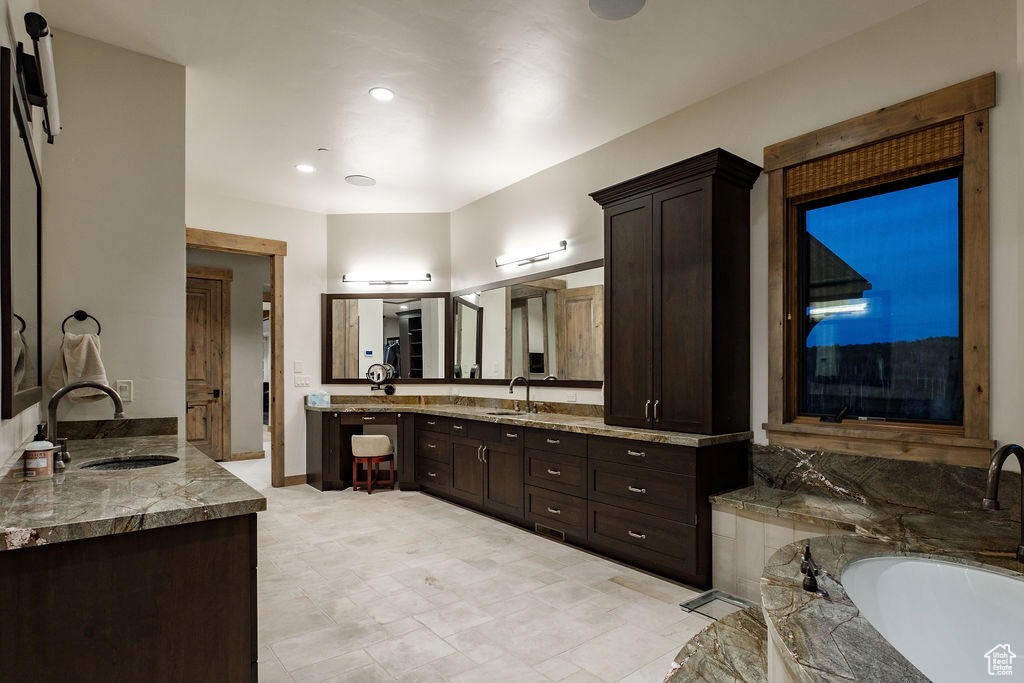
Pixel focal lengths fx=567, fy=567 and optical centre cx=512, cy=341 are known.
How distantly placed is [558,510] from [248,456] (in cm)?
519

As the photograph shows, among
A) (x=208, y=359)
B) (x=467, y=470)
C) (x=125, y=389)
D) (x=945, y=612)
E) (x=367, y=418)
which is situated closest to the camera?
(x=945, y=612)

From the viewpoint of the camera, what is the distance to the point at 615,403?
372 centimetres

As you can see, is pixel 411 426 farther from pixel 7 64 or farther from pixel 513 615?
pixel 7 64

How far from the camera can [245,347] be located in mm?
7352

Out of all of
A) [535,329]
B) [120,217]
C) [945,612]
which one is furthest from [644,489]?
[120,217]

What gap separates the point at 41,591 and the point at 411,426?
428 centimetres

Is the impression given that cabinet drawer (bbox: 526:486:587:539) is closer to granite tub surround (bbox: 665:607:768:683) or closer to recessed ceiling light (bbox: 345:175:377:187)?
granite tub surround (bbox: 665:607:768:683)

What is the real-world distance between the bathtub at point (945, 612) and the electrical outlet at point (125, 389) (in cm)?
331

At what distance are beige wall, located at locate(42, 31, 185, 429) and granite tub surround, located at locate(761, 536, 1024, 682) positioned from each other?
3036 millimetres

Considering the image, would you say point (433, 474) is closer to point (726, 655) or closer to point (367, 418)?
point (367, 418)

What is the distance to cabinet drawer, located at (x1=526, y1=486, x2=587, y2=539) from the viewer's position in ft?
12.3

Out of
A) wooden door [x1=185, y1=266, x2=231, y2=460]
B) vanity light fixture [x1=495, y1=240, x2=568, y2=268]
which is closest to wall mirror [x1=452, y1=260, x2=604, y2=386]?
vanity light fixture [x1=495, y1=240, x2=568, y2=268]

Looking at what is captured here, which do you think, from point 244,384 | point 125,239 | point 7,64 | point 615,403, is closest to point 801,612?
point 615,403

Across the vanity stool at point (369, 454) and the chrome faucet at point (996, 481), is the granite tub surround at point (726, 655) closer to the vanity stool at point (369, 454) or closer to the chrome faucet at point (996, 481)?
the chrome faucet at point (996, 481)
